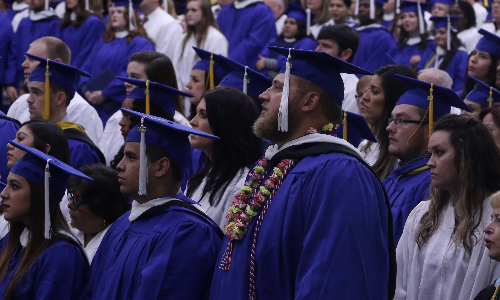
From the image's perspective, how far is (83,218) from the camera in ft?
14.7

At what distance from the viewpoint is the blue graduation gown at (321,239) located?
2592 millimetres

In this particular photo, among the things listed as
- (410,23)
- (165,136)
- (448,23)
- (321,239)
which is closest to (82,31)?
(410,23)

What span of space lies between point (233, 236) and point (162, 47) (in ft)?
23.1

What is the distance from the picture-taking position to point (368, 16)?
9922mm

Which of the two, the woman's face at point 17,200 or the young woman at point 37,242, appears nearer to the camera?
the young woman at point 37,242

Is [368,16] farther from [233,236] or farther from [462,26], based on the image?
[233,236]

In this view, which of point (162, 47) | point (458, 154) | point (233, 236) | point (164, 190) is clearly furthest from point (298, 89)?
point (162, 47)

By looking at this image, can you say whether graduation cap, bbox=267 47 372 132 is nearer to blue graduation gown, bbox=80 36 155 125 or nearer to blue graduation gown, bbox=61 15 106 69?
blue graduation gown, bbox=80 36 155 125

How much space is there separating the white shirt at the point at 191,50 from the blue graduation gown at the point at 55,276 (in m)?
5.49

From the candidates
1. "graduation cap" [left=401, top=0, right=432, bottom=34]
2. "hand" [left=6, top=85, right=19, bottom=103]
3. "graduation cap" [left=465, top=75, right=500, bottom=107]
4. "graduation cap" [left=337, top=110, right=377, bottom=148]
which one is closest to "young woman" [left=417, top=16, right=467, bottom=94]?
"graduation cap" [left=401, top=0, right=432, bottom=34]

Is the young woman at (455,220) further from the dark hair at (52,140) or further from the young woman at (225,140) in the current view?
the dark hair at (52,140)

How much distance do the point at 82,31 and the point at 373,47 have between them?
13.1 feet


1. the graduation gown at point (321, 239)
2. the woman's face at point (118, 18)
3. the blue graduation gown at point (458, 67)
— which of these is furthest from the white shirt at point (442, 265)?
the woman's face at point (118, 18)

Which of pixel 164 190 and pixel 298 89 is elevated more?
pixel 298 89
